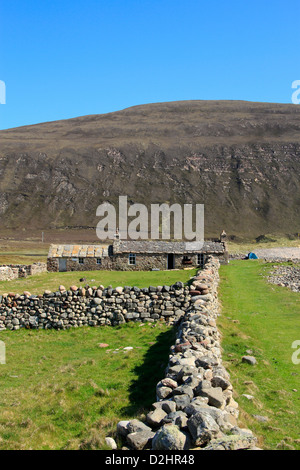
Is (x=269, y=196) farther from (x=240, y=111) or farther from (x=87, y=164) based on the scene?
(x=240, y=111)

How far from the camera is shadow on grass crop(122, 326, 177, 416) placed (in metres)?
7.97

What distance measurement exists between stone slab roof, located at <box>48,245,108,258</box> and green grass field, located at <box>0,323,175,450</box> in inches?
1058

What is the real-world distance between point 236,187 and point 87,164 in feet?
165

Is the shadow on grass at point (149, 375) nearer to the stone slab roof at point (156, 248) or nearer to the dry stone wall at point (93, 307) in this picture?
the dry stone wall at point (93, 307)

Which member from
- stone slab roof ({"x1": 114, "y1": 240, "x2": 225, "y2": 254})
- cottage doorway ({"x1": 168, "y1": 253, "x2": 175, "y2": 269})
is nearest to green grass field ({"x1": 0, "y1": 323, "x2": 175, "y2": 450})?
stone slab roof ({"x1": 114, "y1": 240, "x2": 225, "y2": 254})

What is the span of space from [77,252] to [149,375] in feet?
110

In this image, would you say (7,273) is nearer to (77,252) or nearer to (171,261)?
(77,252)

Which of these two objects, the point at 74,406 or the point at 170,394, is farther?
the point at 74,406

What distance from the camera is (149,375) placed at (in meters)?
9.93

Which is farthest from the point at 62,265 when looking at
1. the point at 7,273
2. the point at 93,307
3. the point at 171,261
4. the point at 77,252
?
the point at 93,307

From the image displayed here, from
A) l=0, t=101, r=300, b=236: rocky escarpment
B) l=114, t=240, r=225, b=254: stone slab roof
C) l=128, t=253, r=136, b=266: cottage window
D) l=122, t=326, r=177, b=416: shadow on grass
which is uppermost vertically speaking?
l=0, t=101, r=300, b=236: rocky escarpment

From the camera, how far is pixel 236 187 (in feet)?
435

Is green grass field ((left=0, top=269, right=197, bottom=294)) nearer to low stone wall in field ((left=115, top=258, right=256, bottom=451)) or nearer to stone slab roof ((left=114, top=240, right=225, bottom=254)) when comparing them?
stone slab roof ((left=114, top=240, right=225, bottom=254))

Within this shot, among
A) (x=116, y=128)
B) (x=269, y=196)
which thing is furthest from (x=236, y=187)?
(x=116, y=128)
